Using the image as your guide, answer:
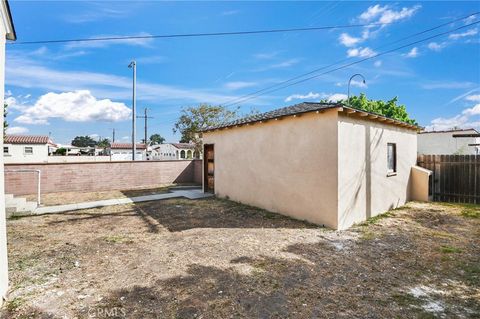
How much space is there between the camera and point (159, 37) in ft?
29.2

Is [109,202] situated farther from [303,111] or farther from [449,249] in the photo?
[449,249]

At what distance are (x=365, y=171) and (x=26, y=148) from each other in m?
37.1

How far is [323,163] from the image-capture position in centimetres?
654

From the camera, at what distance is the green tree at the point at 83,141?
9458cm

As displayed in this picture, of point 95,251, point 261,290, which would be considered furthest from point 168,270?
point 95,251

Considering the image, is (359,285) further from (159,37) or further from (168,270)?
(159,37)

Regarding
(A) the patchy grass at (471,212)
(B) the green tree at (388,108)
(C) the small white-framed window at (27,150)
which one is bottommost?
(A) the patchy grass at (471,212)

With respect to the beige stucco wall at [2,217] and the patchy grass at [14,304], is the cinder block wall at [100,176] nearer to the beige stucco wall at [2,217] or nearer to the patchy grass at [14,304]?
the beige stucco wall at [2,217]

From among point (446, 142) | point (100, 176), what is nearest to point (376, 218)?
point (100, 176)

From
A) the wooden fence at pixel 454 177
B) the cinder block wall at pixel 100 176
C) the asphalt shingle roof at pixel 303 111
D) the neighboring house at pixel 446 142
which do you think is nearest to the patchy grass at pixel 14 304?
the asphalt shingle roof at pixel 303 111

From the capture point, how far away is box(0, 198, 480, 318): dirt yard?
3094mm


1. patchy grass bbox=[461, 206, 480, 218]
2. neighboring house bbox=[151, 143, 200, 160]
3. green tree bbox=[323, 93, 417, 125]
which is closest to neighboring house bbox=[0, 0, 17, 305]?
patchy grass bbox=[461, 206, 480, 218]

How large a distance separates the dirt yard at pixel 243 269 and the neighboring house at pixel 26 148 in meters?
29.6

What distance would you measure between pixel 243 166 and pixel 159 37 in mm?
5679
